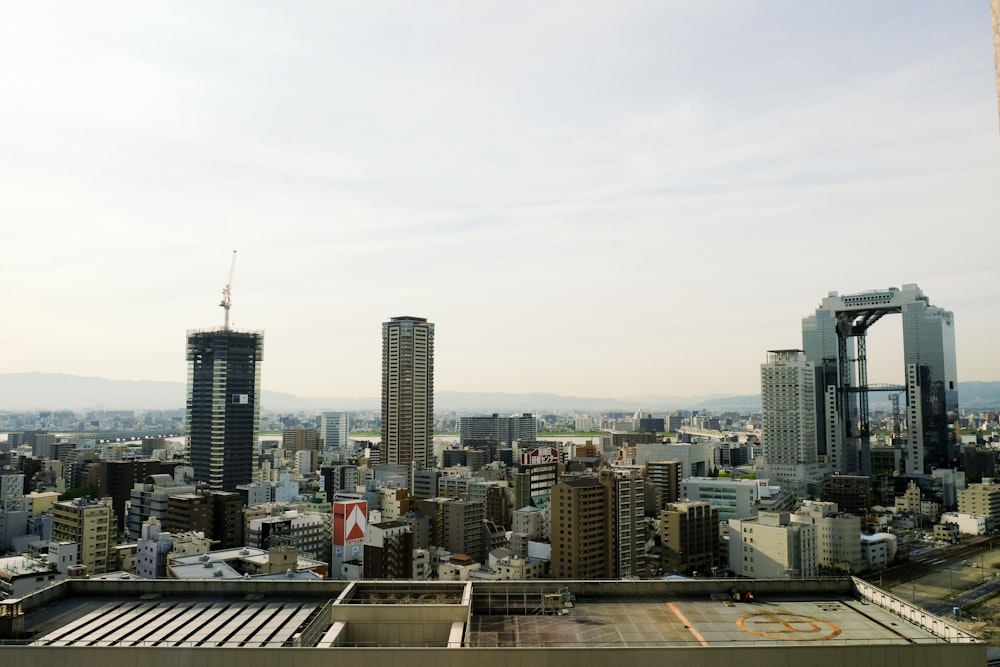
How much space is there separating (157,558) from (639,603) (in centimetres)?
2181

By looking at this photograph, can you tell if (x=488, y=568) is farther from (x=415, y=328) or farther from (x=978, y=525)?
(x=415, y=328)

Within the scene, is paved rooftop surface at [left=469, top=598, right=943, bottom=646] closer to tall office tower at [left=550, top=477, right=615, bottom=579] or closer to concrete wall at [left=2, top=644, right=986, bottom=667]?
concrete wall at [left=2, top=644, right=986, bottom=667]

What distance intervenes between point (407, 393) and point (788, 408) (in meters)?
32.6

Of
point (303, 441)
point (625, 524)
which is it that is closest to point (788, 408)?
point (625, 524)

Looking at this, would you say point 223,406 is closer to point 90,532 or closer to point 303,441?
point 90,532

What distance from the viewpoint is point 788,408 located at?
203 ft

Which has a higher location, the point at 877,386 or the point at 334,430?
the point at 877,386

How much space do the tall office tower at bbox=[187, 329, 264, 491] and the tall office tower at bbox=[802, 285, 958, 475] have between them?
147ft

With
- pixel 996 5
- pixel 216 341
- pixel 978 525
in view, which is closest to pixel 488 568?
pixel 996 5

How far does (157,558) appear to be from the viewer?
24.4 metres

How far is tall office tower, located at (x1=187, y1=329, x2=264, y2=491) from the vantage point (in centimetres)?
4772

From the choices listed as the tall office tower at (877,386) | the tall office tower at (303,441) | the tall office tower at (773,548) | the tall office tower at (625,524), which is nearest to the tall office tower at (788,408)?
the tall office tower at (877,386)

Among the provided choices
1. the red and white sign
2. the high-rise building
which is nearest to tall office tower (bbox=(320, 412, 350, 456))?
the high-rise building

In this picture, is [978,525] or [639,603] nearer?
[639,603]
